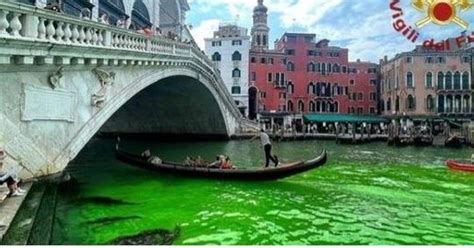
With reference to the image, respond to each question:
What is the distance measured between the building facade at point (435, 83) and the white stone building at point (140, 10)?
54.6ft

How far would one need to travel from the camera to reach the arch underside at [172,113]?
1816 centimetres

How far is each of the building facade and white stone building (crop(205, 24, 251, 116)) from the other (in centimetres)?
1109

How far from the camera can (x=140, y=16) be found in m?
17.0

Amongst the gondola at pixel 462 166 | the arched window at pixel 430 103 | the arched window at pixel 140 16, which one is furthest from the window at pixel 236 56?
the gondola at pixel 462 166

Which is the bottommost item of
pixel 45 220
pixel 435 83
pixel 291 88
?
pixel 45 220

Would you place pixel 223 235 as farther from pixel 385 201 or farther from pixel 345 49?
pixel 345 49

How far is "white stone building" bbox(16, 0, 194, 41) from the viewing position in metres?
11.1

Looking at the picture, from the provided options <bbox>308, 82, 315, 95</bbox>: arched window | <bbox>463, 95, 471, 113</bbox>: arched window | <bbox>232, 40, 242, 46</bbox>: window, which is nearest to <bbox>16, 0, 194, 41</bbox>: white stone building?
<bbox>232, 40, 242, 46</bbox>: window

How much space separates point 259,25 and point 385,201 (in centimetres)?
3353

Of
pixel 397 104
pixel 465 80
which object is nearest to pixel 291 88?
pixel 397 104

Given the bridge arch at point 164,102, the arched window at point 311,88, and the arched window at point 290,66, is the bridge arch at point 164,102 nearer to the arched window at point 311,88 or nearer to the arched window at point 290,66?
the arched window at point 290,66

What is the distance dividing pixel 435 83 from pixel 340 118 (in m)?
7.02

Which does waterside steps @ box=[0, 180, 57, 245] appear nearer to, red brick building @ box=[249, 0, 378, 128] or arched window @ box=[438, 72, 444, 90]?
red brick building @ box=[249, 0, 378, 128]

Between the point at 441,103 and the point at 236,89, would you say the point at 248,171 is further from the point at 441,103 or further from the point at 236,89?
the point at 441,103
